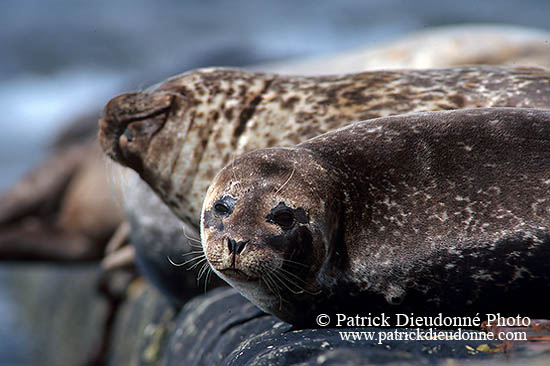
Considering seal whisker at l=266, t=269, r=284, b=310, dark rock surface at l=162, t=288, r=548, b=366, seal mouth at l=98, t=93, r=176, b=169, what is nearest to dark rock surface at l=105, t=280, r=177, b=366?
dark rock surface at l=162, t=288, r=548, b=366

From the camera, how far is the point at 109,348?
6.33m

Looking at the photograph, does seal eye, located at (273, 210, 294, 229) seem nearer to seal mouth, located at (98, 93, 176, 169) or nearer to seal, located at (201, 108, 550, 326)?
seal, located at (201, 108, 550, 326)

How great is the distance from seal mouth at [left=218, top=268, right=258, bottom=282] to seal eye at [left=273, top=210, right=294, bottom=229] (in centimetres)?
17

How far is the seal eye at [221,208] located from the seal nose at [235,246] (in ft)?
0.37

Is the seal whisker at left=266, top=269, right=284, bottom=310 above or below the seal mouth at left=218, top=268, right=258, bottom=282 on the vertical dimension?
below

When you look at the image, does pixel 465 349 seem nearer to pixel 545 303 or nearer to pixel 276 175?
pixel 545 303

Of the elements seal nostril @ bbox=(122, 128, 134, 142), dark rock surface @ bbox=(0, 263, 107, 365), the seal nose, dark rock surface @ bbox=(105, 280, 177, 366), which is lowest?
dark rock surface @ bbox=(0, 263, 107, 365)

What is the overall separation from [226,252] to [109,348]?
4718mm

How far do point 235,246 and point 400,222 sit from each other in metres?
0.49

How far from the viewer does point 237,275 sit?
204cm

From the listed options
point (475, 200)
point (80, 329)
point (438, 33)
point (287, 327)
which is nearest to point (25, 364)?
point (80, 329)

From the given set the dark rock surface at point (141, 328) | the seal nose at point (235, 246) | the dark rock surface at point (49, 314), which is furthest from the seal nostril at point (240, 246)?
the dark rock surface at point (49, 314)

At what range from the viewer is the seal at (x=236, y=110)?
289 centimetres

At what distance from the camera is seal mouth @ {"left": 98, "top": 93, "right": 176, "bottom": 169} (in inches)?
125
